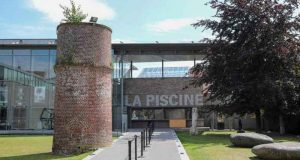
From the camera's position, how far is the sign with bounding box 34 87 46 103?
44.5 meters

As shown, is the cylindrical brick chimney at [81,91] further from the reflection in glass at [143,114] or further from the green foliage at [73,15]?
the reflection in glass at [143,114]

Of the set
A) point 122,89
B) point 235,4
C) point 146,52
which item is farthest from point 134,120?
point 235,4

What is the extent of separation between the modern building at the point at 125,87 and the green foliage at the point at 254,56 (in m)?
11.1

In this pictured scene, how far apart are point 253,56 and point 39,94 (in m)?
22.4

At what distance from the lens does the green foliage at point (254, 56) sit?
100 ft

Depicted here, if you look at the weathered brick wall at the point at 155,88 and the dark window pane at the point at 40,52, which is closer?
the dark window pane at the point at 40,52

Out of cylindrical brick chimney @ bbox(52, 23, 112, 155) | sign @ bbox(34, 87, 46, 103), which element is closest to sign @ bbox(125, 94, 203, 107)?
sign @ bbox(34, 87, 46, 103)

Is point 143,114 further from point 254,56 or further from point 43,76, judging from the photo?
point 254,56

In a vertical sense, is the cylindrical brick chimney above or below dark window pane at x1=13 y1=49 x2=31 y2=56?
below

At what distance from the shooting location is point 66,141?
20.4m

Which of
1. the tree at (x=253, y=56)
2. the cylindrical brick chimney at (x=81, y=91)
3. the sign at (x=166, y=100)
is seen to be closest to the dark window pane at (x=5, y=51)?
the sign at (x=166, y=100)

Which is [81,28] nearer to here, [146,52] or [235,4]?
[235,4]

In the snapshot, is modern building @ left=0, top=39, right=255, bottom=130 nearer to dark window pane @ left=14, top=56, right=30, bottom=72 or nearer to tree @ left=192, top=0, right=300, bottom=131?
dark window pane @ left=14, top=56, right=30, bottom=72

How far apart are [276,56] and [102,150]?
51.3ft
